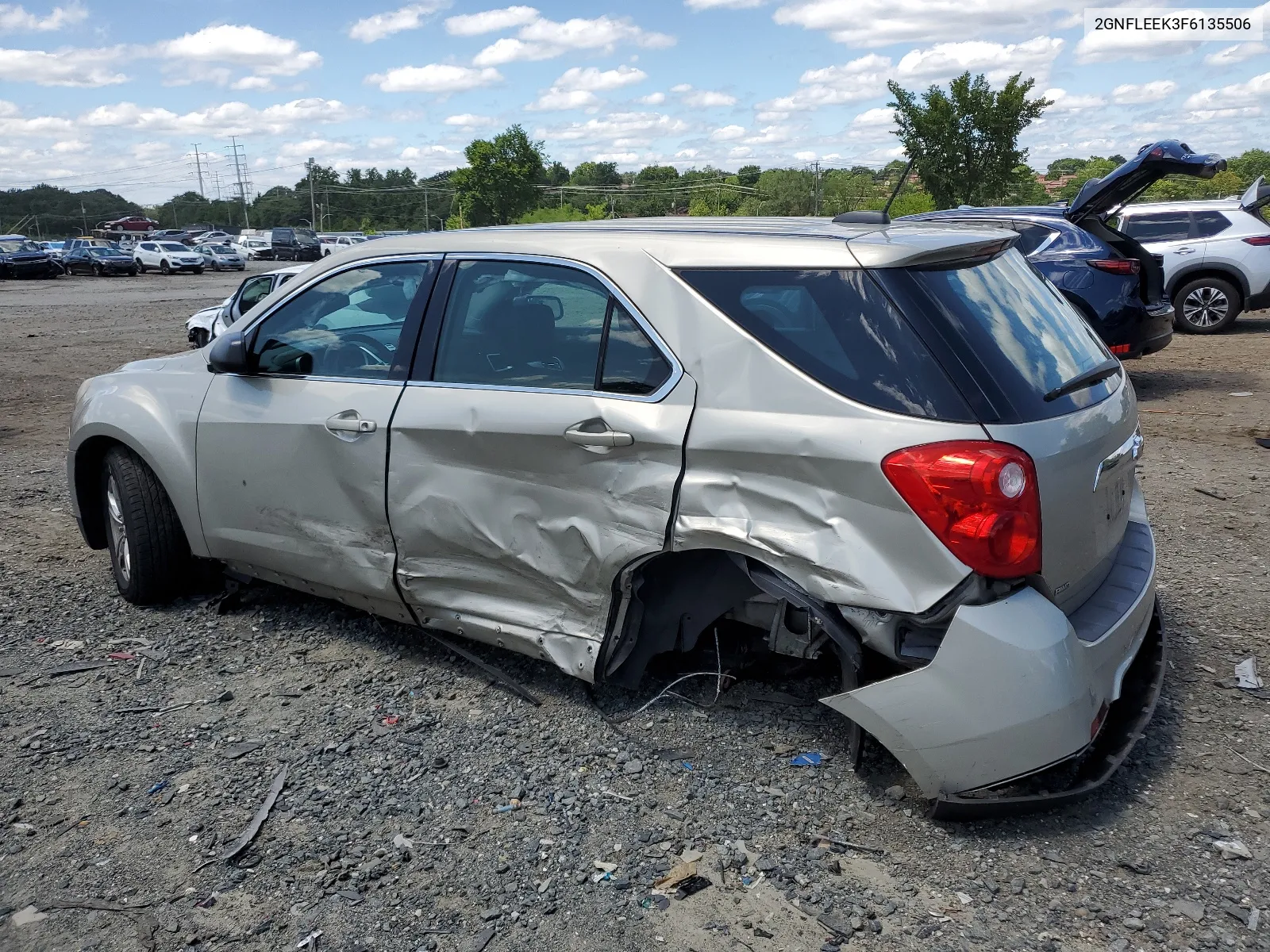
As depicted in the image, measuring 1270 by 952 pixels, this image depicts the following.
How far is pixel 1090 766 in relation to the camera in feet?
9.57

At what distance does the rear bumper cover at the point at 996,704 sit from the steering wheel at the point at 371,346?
6.63ft

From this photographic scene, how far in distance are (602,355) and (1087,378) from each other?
4.90 feet

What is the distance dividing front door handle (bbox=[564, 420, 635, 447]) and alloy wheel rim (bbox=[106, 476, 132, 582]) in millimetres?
2399

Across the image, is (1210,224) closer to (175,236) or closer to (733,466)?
(733,466)

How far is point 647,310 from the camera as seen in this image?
10.4 feet

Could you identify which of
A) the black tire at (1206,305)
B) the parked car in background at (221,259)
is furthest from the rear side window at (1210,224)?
the parked car in background at (221,259)

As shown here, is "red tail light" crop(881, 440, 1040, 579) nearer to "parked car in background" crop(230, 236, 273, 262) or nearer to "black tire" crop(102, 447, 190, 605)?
"black tire" crop(102, 447, 190, 605)

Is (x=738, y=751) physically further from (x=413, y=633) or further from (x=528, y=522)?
(x=413, y=633)

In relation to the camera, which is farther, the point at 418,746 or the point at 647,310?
the point at 418,746

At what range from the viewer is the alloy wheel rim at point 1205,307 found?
554 inches

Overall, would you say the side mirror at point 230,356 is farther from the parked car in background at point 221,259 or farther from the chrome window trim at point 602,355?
the parked car in background at point 221,259

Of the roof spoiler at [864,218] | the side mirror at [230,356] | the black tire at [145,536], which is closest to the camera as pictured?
the roof spoiler at [864,218]

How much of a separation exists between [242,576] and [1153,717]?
3.63 metres

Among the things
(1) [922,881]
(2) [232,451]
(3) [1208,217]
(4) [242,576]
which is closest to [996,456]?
(1) [922,881]
